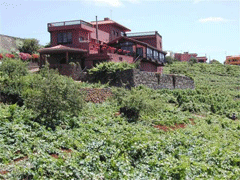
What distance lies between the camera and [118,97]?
17781 mm

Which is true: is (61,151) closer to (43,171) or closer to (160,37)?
(43,171)

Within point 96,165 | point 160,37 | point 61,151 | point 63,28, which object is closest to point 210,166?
point 96,165

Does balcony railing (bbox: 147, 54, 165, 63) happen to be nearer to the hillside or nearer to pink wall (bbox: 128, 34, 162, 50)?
pink wall (bbox: 128, 34, 162, 50)

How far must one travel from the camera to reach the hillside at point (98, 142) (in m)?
8.07

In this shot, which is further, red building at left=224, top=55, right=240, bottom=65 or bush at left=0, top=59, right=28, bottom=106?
red building at left=224, top=55, right=240, bottom=65

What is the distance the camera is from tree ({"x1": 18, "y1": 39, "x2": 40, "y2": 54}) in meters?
44.4

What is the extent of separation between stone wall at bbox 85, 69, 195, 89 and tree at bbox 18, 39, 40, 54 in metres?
20.9

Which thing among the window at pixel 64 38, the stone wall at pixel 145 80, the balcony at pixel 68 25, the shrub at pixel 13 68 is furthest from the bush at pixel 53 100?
the window at pixel 64 38

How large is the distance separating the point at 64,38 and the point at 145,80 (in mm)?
13061

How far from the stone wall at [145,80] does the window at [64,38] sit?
9592 mm

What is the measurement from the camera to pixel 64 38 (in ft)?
114

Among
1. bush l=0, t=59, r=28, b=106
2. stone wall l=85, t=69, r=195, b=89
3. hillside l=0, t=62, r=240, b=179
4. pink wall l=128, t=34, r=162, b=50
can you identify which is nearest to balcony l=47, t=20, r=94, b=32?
stone wall l=85, t=69, r=195, b=89

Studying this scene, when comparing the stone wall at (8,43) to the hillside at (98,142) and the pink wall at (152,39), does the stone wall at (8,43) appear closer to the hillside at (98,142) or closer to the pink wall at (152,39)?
the pink wall at (152,39)

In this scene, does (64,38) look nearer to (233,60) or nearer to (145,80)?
(145,80)
